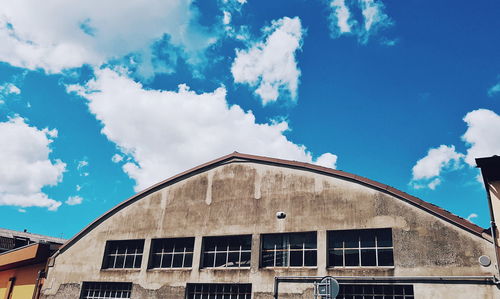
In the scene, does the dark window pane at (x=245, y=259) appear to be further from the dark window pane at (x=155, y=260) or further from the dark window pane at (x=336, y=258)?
the dark window pane at (x=155, y=260)

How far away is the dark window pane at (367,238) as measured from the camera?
592 inches

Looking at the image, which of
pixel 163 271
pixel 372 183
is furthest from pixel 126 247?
pixel 372 183

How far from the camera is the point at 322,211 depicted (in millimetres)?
15969

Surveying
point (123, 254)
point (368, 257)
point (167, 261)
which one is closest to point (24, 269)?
point (123, 254)

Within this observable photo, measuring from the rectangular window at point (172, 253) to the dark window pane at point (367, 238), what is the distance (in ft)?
25.0

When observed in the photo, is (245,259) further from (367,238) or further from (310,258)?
(367,238)

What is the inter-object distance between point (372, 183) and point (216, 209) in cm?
703

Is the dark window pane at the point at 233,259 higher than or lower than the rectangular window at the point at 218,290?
higher

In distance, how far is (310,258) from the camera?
15773 millimetres

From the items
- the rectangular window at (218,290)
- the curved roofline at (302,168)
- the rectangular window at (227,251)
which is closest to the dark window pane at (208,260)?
the rectangular window at (227,251)

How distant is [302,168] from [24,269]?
17710 mm

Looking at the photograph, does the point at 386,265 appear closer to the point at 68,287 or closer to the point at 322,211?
the point at 322,211

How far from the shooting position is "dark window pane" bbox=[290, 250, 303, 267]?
1590 cm

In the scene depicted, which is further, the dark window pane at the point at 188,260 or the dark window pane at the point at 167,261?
the dark window pane at the point at 167,261
